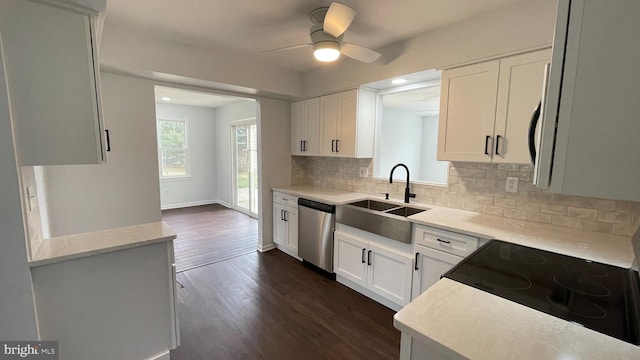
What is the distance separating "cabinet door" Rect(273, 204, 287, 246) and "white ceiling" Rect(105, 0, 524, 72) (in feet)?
7.03

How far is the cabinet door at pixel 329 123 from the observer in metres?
3.40

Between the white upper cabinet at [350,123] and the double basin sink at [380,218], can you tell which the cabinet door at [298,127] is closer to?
the white upper cabinet at [350,123]

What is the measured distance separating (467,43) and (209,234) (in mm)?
4476

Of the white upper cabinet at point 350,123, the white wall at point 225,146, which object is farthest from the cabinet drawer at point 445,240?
the white wall at point 225,146

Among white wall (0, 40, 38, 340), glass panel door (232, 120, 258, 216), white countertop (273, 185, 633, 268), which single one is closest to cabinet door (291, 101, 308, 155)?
glass panel door (232, 120, 258, 216)

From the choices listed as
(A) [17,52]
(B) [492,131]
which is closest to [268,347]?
(A) [17,52]

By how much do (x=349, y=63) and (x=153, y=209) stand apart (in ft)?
9.14

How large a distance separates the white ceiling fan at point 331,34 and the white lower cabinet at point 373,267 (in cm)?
175

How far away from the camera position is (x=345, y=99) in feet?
10.7

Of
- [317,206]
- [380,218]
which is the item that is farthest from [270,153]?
[380,218]

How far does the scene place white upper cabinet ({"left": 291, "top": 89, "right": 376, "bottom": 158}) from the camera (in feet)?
10.5

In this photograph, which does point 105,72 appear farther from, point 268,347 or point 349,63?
point 268,347

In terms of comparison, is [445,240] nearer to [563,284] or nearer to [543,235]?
[543,235]

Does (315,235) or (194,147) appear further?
(194,147)
